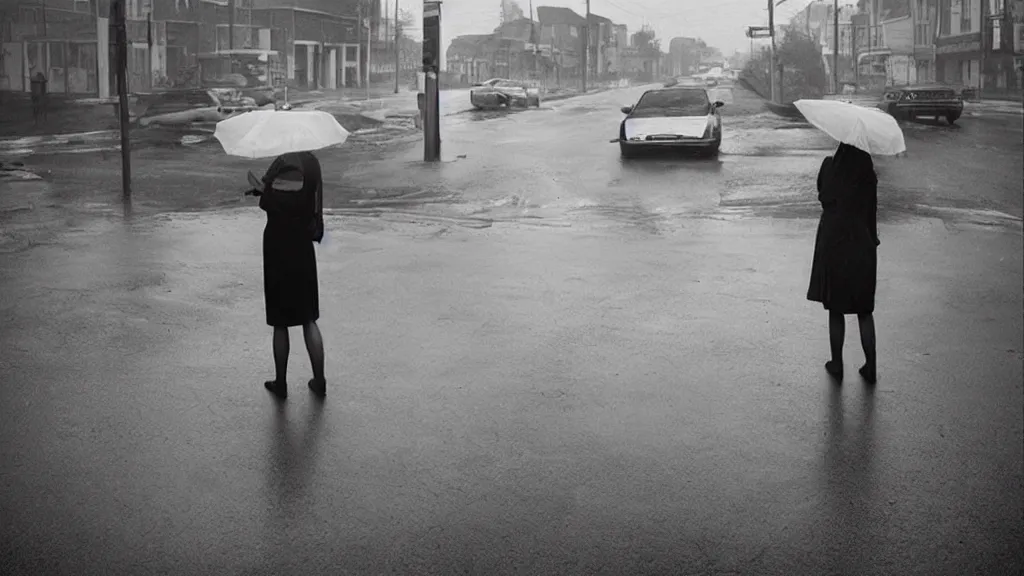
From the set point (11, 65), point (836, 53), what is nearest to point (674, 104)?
point (11, 65)

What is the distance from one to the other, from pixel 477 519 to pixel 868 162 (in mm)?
3563

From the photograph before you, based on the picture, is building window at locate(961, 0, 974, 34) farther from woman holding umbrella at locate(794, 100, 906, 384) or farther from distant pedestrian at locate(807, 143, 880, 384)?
distant pedestrian at locate(807, 143, 880, 384)

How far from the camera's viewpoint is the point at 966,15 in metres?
18.5

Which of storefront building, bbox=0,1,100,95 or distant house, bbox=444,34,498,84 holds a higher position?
distant house, bbox=444,34,498,84

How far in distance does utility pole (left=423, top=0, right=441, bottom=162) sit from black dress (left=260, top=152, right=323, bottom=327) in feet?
44.5

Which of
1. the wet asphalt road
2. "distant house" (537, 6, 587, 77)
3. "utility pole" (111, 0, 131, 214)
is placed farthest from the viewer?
"distant house" (537, 6, 587, 77)

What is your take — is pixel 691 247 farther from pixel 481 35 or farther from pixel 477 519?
pixel 481 35

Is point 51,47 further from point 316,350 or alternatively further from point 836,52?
point 836,52

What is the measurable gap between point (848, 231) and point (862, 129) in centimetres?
64

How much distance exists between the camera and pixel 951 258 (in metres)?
11.2

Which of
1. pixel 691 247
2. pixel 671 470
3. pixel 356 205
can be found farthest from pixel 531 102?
pixel 671 470

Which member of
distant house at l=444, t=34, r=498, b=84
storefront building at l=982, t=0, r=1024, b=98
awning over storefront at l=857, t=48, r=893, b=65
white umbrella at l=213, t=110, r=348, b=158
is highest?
distant house at l=444, t=34, r=498, b=84

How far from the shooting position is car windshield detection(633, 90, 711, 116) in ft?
73.0

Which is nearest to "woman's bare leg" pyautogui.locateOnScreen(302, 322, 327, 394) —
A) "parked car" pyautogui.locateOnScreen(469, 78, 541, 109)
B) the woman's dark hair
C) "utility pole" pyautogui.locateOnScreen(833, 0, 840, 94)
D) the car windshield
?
the woman's dark hair
